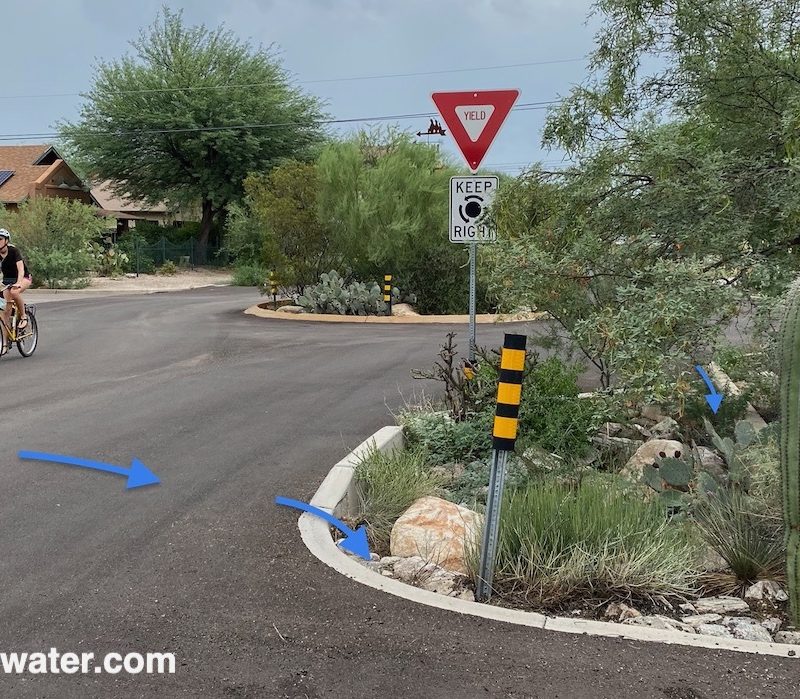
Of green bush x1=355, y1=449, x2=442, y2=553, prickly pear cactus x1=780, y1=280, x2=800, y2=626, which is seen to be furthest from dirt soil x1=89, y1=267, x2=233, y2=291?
prickly pear cactus x1=780, y1=280, x2=800, y2=626

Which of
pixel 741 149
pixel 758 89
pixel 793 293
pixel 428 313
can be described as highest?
pixel 758 89

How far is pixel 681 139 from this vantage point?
6082 millimetres

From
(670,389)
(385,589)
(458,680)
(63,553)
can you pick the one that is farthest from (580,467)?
Result: (63,553)

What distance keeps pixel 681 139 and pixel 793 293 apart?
2.51 metres

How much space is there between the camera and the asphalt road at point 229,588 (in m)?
3.45

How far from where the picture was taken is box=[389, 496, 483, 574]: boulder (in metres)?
4.77

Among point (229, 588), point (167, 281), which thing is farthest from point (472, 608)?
point (167, 281)

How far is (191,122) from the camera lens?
4312 centimetres

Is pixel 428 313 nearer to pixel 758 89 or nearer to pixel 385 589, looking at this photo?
pixel 758 89

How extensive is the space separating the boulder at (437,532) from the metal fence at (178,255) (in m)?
41.4

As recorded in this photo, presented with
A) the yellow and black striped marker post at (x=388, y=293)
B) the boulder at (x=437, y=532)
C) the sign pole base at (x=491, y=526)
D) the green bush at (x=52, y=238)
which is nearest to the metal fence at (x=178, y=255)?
the green bush at (x=52, y=238)

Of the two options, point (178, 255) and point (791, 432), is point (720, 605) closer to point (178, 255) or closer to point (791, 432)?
point (791, 432)

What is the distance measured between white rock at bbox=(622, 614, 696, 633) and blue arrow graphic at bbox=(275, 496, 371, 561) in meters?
1.59

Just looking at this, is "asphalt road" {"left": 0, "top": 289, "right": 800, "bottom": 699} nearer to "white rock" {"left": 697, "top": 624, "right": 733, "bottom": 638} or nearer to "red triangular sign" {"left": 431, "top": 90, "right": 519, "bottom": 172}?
"white rock" {"left": 697, "top": 624, "right": 733, "bottom": 638}
